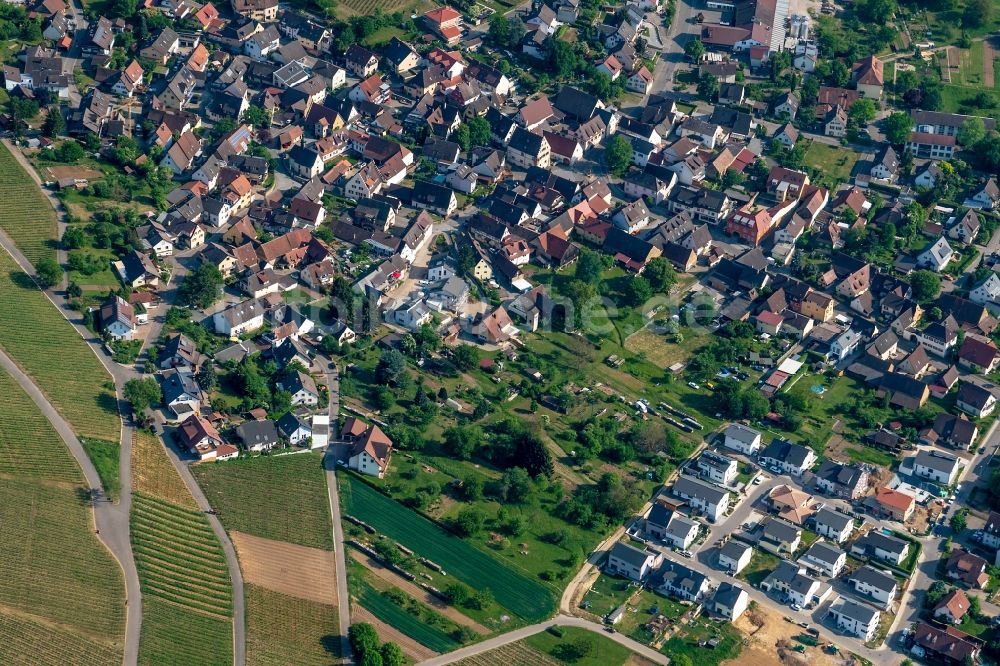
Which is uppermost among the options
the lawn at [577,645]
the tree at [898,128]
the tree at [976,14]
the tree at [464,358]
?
the tree at [976,14]

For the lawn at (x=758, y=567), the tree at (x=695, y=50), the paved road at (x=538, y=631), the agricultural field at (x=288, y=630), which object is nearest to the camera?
the agricultural field at (x=288, y=630)

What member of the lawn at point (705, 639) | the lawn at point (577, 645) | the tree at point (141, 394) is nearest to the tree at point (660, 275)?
the lawn at point (705, 639)

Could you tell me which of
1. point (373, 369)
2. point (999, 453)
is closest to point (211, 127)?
point (373, 369)

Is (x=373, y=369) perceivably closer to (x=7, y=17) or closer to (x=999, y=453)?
(x=999, y=453)

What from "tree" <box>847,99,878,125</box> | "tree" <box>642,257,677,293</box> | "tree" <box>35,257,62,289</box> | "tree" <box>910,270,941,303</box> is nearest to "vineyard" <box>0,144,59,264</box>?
"tree" <box>35,257,62,289</box>

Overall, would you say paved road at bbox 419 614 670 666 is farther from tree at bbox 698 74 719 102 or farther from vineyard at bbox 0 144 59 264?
tree at bbox 698 74 719 102

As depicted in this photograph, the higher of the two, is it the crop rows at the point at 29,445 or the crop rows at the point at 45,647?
the crop rows at the point at 29,445

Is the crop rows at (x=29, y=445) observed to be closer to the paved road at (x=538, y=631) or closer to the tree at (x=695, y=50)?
the paved road at (x=538, y=631)
